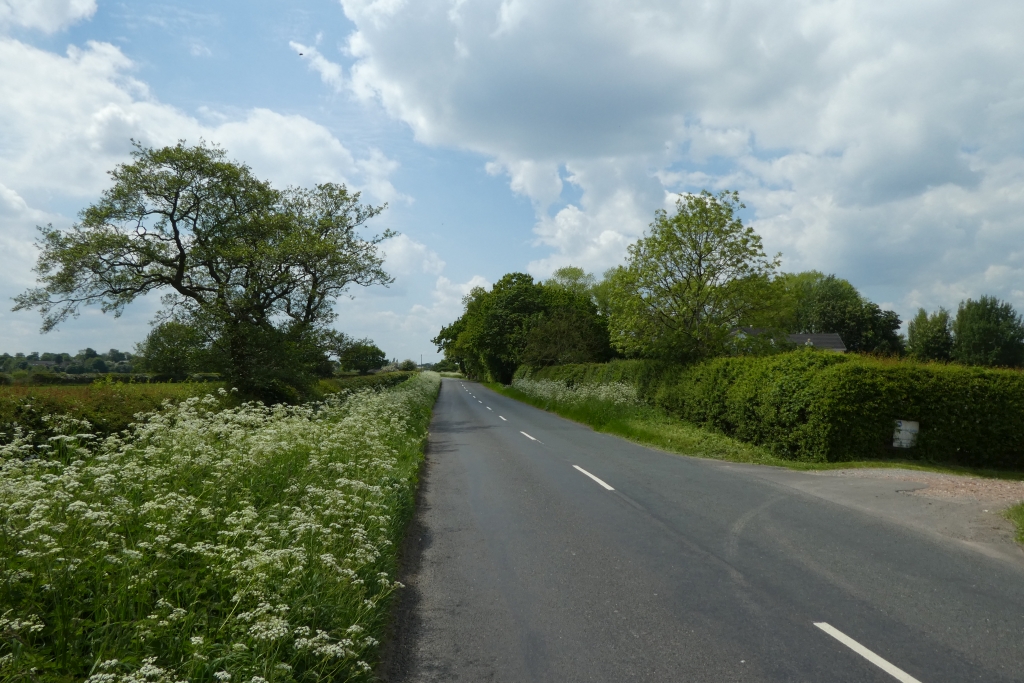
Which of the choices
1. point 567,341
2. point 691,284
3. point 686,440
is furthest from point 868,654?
point 567,341

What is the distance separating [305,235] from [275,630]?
26.1 m

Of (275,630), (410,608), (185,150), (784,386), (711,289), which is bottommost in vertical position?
(410,608)

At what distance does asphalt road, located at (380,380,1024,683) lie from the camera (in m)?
4.64

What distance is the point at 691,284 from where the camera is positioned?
2653cm

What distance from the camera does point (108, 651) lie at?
153 inches

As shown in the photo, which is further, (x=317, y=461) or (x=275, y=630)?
(x=317, y=461)

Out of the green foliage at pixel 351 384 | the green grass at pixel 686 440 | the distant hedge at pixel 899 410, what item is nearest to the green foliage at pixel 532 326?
the green foliage at pixel 351 384

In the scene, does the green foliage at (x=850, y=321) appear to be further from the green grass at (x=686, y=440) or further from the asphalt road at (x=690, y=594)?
the asphalt road at (x=690, y=594)

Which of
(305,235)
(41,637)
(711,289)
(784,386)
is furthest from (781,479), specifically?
(305,235)

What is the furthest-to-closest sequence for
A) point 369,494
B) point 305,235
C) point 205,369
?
point 305,235, point 205,369, point 369,494

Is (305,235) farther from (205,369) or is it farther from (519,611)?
(519,611)

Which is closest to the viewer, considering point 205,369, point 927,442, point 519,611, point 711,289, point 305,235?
point 519,611

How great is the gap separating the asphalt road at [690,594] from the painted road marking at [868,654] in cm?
1

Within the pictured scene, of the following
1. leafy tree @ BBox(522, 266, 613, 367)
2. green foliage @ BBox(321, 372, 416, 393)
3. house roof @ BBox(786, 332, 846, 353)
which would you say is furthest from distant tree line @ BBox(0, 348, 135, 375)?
house roof @ BBox(786, 332, 846, 353)
